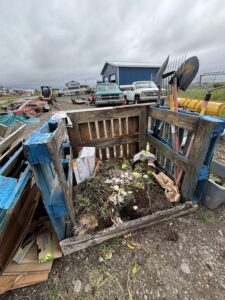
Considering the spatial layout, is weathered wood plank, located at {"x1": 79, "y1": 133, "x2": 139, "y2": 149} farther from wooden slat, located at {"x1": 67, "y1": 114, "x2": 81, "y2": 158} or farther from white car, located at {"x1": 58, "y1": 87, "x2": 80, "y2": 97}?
white car, located at {"x1": 58, "y1": 87, "x2": 80, "y2": 97}

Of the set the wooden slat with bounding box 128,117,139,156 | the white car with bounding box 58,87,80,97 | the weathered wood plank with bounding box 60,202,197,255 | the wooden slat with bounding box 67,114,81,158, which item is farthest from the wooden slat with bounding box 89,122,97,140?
the white car with bounding box 58,87,80,97

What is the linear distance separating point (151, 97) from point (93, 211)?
10004 millimetres

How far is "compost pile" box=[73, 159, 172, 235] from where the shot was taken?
71.0 inches

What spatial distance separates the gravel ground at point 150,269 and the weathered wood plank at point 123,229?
75 mm

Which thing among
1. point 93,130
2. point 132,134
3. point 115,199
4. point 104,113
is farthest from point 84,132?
point 115,199

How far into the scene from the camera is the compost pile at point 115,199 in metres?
1.80

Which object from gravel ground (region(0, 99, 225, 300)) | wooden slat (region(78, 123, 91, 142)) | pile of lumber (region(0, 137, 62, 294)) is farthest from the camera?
wooden slat (region(78, 123, 91, 142))

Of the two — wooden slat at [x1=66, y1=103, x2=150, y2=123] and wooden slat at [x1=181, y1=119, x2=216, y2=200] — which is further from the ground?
wooden slat at [x1=66, y1=103, x2=150, y2=123]

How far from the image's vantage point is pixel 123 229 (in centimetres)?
170

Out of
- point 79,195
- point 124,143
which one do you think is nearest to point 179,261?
point 79,195

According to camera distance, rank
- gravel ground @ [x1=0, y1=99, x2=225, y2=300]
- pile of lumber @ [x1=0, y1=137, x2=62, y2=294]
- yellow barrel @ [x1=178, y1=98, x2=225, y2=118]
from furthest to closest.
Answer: yellow barrel @ [x1=178, y1=98, x2=225, y2=118]
gravel ground @ [x1=0, y1=99, x2=225, y2=300]
pile of lumber @ [x1=0, y1=137, x2=62, y2=294]

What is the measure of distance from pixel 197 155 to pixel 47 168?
1.63m

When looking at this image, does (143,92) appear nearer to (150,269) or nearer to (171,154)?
(171,154)

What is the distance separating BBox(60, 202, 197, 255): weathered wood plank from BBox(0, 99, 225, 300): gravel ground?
75 millimetres
